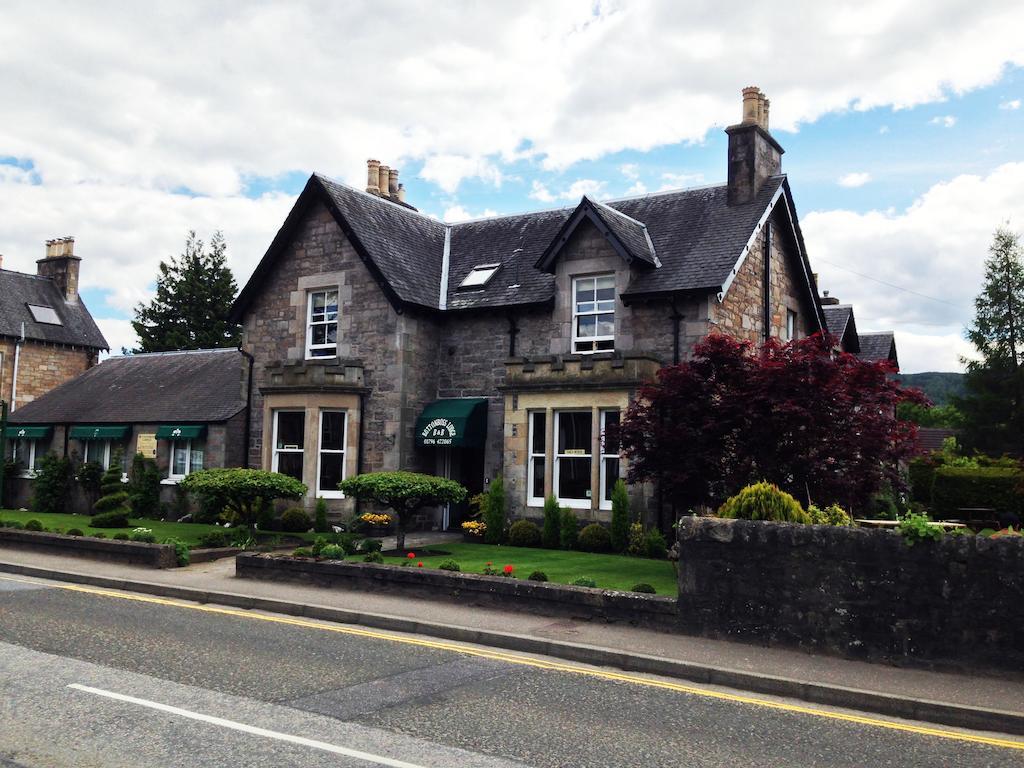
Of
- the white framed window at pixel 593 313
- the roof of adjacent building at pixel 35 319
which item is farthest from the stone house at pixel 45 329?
the white framed window at pixel 593 313

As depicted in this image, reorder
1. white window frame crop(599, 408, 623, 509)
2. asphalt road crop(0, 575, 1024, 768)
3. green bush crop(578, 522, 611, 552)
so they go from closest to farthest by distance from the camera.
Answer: asphalt road crop(0, 575, 1024, 768) → green bush crop(578, 522, 611, 552) → white window frame crop(599, 408, 623, 509)

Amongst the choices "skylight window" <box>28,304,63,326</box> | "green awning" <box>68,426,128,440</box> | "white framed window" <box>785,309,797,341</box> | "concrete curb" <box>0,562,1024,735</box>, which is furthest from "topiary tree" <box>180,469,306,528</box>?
"skylight window" <box>28,304,63,326</box>

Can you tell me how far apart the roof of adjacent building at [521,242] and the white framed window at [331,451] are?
146 inches

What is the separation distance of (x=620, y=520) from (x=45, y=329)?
33.3m

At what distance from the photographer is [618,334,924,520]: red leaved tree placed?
14.4 metres

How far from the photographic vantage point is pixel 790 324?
25.6 metres

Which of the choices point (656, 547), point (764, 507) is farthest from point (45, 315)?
point (764, 507)

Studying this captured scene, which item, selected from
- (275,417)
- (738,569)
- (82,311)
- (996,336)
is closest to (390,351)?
(275,417)

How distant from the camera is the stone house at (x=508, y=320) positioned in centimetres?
2105

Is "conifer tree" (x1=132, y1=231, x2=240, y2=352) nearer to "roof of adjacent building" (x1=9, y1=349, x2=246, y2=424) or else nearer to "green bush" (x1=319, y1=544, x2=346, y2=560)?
"roof of adjacent building" (x1=9, y1=349, x2=246, y2=424)

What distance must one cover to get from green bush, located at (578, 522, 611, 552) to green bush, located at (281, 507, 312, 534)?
7540 mm

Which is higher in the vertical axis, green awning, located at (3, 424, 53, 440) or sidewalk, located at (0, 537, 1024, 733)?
green awning, located at (3, 424, 53, 440)

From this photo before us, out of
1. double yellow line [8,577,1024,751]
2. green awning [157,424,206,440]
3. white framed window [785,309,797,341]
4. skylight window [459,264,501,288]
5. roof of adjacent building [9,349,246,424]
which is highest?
skylight window [459,264,501,288]

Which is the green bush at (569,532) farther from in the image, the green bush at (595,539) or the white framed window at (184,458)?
the white framed window at (184,458)
